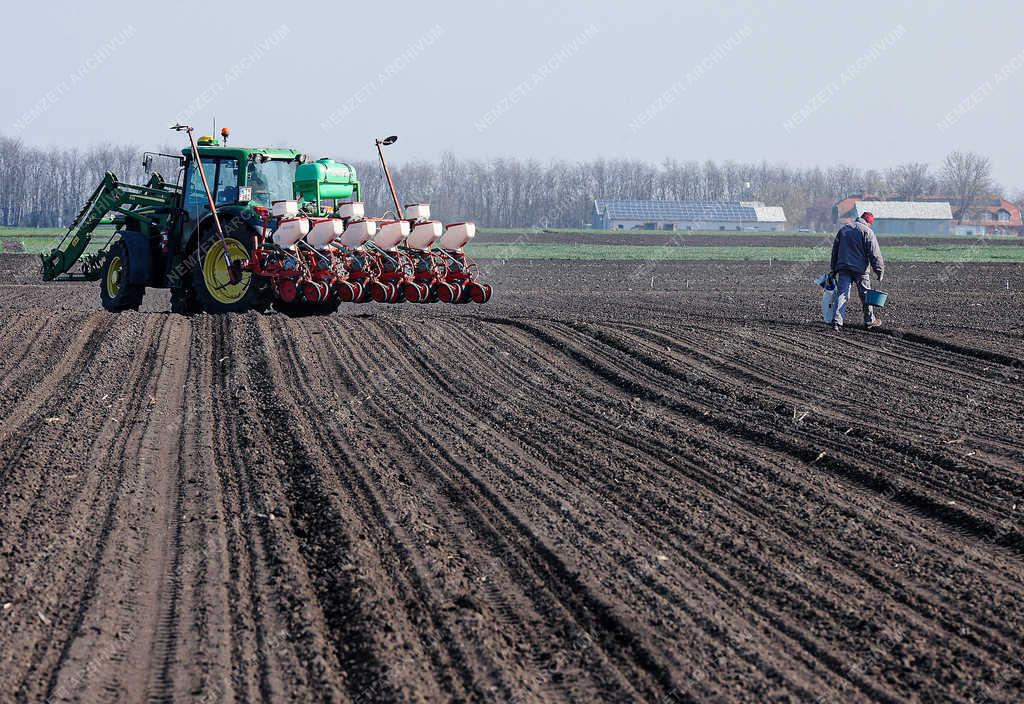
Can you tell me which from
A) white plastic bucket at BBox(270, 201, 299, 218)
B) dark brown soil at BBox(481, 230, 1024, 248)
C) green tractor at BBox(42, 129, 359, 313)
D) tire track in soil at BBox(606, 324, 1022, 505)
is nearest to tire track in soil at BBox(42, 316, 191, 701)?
tire track in soil at BBox(606, 324, 1022, 505)

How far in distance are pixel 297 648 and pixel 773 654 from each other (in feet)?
6.15

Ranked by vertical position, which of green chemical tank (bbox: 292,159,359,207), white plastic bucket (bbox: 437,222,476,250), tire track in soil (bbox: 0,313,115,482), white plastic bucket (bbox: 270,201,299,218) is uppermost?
green chemical tank (bbox: 292,159,359,207)

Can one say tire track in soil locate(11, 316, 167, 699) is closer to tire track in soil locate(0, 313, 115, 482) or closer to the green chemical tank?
tire track in soil locate(0, 313, 115, 482)

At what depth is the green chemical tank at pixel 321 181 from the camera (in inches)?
589

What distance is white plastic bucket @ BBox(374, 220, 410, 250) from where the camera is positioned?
563 inches

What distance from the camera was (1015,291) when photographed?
77.1 ft

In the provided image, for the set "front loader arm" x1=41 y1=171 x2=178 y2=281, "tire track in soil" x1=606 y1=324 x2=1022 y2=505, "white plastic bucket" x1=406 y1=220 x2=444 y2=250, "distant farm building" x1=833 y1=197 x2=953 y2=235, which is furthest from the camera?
"distant farm building" x1=833 y1=197 x2=953 y2=235

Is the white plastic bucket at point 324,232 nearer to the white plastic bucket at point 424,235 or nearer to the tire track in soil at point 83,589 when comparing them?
the white plastic bucket at point 424,235

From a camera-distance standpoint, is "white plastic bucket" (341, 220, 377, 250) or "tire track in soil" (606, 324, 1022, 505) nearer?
"tire track in soil" (606, 324, 1022, 505)

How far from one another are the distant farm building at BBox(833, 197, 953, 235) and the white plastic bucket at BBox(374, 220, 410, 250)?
90962mm

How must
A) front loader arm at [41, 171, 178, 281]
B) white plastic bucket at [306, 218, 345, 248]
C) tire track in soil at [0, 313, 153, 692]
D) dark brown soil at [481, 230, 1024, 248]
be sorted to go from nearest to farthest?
tire track in soil at [0, 313, 153, 692] → white plastic bucket at [306, 218, 345, 248] → front loader arm at [41, 171, 178, 281] → dark brown soil at [481, 230, 1024, 248]

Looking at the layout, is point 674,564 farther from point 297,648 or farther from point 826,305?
point 826,305

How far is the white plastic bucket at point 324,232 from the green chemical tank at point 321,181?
48.1 inches

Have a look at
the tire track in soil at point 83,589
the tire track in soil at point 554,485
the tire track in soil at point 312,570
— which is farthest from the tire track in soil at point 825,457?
the tire track in soil at point 83,589
